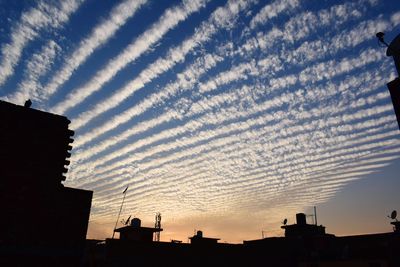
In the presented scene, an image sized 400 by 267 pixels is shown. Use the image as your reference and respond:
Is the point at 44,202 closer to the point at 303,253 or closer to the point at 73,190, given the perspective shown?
the point at 73,190

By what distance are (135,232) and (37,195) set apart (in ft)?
90.7

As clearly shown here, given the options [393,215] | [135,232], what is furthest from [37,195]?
[393,215]

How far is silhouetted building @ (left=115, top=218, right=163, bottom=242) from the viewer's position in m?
45.7

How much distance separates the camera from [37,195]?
20000 mm

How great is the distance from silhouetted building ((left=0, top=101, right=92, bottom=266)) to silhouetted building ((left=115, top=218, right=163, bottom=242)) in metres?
25.9

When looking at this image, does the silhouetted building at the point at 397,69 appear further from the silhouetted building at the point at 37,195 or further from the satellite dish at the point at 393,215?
the satellite dish at the point at 393,215

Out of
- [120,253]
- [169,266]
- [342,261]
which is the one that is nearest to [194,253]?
[169,266]

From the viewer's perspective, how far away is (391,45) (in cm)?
2353

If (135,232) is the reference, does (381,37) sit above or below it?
above

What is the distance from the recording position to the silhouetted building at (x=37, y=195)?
62.5 feet

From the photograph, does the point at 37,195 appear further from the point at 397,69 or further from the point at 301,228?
the point at 301,228

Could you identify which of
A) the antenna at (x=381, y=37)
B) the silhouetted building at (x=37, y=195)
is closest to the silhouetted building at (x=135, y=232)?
the silhouetted building at (x=37, y=195)

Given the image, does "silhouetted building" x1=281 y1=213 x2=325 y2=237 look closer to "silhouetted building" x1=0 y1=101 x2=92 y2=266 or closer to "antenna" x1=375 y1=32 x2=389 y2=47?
"antenna" x1=375 y1=32 x2=389 y2=47

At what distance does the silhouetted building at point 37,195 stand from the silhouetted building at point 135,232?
2589cm
